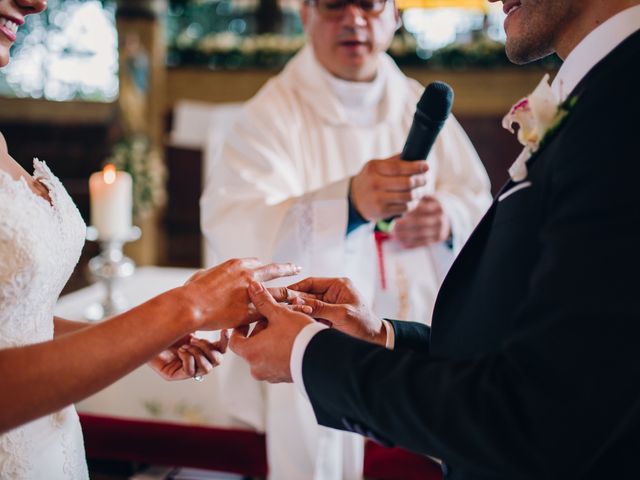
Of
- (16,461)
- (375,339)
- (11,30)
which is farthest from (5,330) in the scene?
(375,339)

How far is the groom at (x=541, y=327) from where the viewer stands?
0.81m

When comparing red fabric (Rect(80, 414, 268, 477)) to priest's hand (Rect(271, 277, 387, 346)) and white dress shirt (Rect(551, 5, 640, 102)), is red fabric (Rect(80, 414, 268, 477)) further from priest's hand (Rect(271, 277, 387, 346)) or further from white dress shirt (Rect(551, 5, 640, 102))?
white dress shirt (Rect(551, 5, 640, 102))

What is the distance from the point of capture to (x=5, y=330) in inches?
50.5

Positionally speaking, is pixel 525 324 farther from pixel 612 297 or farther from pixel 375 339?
pixel 375 339

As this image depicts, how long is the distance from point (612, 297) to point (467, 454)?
31cm

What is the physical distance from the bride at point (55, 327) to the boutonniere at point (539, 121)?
564mm

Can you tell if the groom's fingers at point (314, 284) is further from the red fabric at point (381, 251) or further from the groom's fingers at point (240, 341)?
Result: the red fabric at point (381, 251)

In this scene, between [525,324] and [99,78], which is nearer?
[525,324]

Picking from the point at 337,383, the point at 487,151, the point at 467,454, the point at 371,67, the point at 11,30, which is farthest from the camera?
the point at 487,151

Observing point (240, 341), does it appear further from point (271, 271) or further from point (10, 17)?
point (10, 17)

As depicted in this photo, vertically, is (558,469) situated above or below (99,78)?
below

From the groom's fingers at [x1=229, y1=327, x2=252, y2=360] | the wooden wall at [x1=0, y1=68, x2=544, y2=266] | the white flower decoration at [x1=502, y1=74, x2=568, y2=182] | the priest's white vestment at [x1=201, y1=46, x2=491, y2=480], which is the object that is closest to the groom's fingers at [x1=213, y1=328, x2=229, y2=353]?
the groom's fingers at [x1=229, y1=327, x2=252, y2=360]

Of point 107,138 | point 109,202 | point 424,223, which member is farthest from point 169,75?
point 424,223

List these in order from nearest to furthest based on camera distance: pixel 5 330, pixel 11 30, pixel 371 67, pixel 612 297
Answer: pixel 612 297 < pixel 5 330 < pixel 11 30 < pixel 371 67
